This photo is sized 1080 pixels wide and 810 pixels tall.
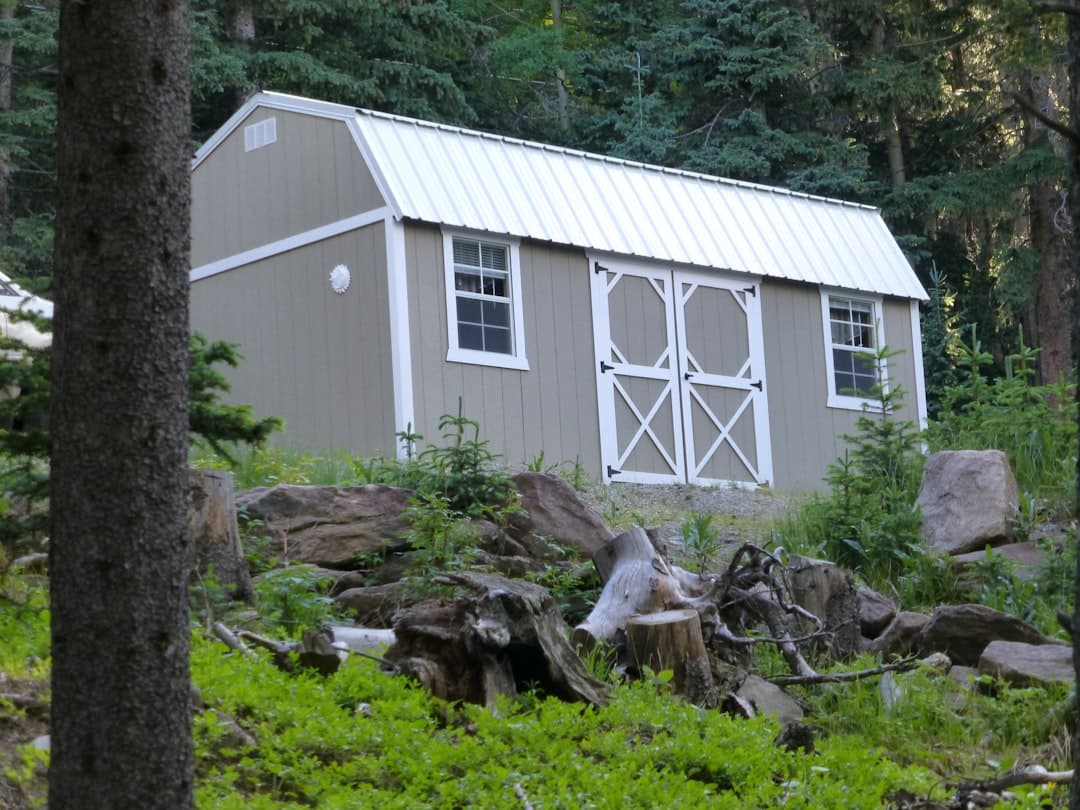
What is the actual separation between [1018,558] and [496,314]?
5968 mm

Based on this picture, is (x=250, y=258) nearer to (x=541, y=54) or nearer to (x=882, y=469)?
(x=882, y=469)

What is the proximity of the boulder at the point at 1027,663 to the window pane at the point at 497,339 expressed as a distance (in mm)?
6970

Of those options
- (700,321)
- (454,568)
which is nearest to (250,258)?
(700,321)

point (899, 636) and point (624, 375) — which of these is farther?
point (624, 375)

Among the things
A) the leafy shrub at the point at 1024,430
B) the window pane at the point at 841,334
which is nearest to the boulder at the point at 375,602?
the leafy shrub at the point at 1024,430

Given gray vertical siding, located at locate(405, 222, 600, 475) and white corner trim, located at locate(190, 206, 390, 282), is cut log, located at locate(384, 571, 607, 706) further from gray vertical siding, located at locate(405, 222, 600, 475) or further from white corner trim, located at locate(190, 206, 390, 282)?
white corner trim, located at locate(190, 206, 390, 282)

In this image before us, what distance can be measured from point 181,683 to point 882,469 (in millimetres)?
8152

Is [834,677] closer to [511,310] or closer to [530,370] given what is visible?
[530,370]

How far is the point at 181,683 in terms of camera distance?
14.1 feet

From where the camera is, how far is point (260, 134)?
1603 cm

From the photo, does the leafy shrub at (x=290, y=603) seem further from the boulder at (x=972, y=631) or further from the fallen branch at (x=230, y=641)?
the boulder at (x=972, y=631)

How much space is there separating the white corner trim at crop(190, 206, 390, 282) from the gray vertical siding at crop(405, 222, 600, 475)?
0.46m

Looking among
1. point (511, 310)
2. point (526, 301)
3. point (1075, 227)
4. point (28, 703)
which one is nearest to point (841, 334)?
point (526, 301)

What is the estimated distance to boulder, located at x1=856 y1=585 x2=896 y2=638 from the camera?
9391 mm
